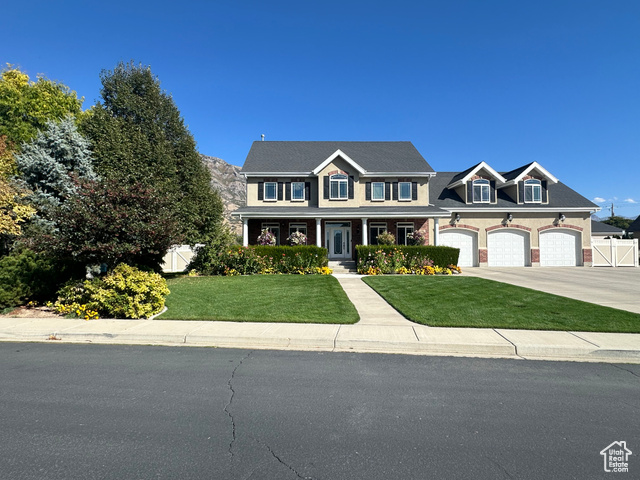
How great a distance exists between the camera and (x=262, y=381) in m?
4.83

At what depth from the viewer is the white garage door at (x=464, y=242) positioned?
24.8 meters

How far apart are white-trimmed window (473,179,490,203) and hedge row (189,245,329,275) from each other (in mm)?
13982

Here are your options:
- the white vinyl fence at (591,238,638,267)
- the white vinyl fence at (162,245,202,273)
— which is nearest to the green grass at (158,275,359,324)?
the white vinyl fence at (162,245,202,273)

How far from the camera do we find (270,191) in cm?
2377

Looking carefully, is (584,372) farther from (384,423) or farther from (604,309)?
(604,309)

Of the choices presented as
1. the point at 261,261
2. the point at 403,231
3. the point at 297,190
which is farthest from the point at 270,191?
the point at 403,231

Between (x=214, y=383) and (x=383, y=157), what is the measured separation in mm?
23579

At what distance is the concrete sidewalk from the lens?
6.20 m

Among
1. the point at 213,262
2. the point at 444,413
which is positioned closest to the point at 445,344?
the point at 444,413

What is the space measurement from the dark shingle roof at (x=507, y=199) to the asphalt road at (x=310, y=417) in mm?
21014

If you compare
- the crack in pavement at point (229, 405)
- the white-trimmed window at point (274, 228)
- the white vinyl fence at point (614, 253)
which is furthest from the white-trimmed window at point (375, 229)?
the crack in pavement at point (229, 405)

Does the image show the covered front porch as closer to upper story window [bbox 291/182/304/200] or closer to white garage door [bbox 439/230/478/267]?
white garage door [bbox 439/230/478/267]

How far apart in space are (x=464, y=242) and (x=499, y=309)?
1677 cm
